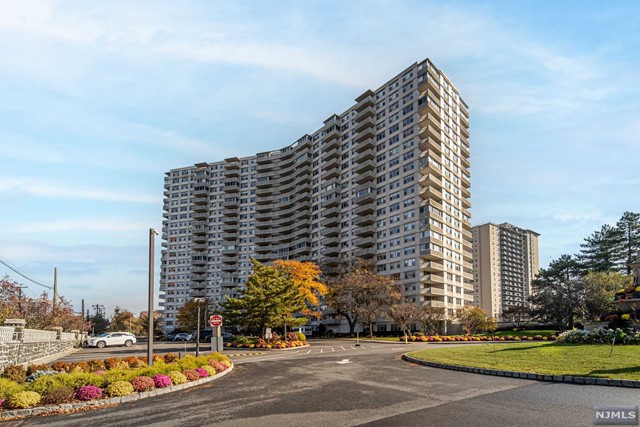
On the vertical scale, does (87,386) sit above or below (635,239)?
below

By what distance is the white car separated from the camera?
161ft

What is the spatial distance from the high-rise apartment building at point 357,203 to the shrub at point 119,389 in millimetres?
67397

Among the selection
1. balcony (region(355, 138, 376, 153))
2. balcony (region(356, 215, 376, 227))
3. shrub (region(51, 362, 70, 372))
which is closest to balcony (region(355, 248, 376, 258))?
balcony (region(356, 215, 376, 227))

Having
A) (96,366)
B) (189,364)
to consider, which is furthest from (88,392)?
(96,366)

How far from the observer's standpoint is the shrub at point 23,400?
1277 centimetres

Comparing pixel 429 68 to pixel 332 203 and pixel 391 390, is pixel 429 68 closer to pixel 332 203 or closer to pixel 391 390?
pixel 332 203

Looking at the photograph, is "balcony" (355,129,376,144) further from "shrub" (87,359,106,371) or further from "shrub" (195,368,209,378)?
"shrub" (195,368,209,378)

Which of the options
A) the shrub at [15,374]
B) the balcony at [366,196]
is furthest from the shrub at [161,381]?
the balcony at [366,196]

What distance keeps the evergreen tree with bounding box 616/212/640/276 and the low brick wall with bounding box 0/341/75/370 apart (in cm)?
10350

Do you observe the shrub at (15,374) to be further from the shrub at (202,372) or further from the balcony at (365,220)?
the balcony at (365,220)

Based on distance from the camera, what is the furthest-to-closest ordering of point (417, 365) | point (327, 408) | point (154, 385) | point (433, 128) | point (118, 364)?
point (433, 128)
point (417, 365)
point (118, 364)
point (154, 385)
point (327, 408)

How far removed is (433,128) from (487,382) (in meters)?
79.2

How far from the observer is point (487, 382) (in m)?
16.1

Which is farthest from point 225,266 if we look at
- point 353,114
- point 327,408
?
point 327,408
